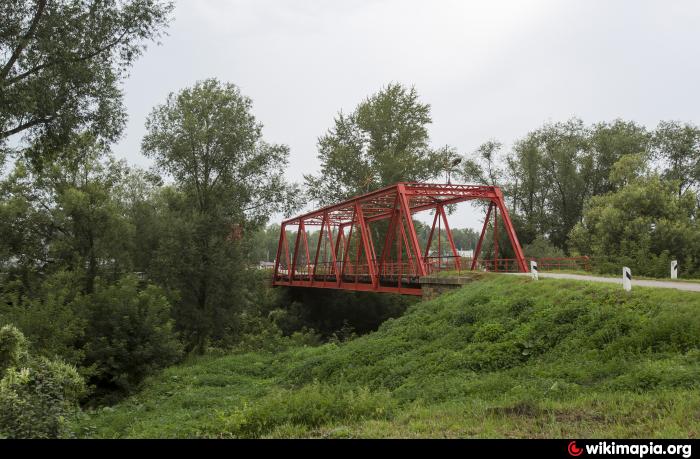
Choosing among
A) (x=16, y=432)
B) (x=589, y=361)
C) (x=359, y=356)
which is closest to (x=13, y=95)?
(x=16, y=432)

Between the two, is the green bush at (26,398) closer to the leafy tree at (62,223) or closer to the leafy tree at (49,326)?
the leafy tree at (49,326)

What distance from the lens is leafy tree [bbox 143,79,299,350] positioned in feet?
83.8

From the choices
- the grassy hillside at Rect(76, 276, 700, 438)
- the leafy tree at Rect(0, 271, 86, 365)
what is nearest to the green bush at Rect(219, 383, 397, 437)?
the grassy hillside at Rect(76, 276, 700, 438)

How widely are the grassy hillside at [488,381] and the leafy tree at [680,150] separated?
40380 mm

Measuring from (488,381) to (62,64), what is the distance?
13521 millimetres

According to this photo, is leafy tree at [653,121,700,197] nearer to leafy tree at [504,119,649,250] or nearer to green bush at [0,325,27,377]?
leafy tree at [504,119,649,250]

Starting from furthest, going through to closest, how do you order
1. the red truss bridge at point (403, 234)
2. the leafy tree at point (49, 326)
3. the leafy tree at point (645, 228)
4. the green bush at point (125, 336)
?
the leafy tree at point (645, 228), the red truss bridge at point (403, 234), the green bush at point (125, 336), the leafy tree at point (49, 326)

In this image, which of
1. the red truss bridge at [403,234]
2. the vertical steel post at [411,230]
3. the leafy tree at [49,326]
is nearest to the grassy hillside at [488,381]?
the leafy tree at [49,326]

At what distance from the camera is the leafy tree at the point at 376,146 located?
44406 mm

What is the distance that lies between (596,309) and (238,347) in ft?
65.8

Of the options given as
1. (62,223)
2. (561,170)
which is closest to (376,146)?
(561,170)

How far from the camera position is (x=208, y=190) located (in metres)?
28.1

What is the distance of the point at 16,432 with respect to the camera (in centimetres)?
688
